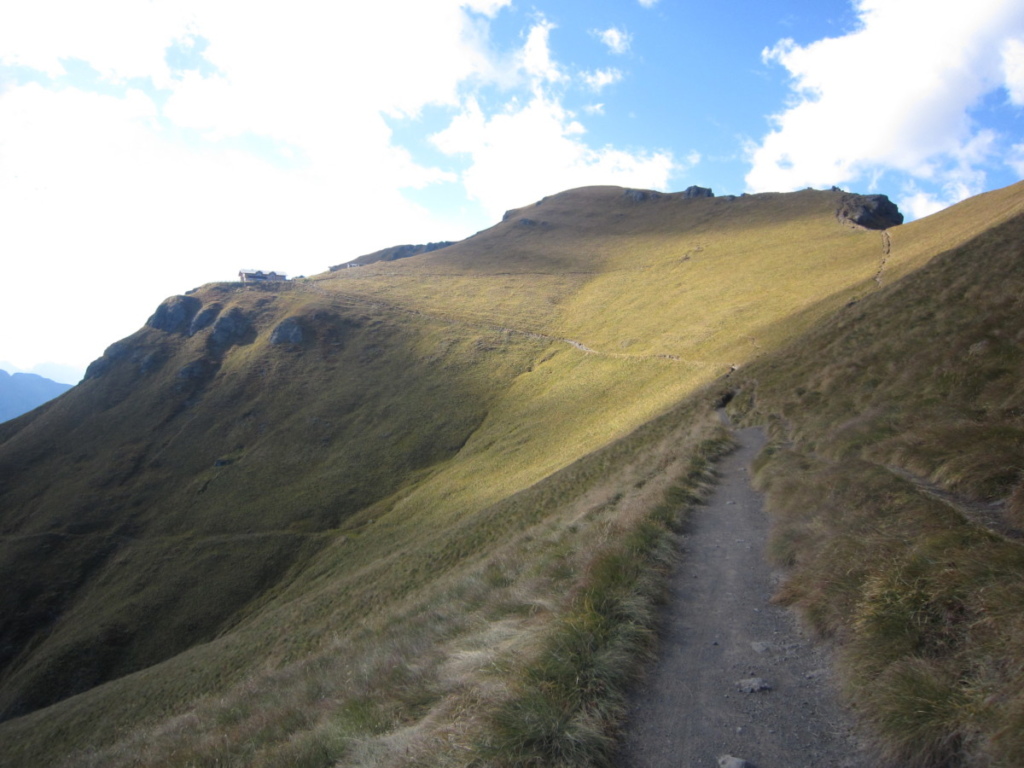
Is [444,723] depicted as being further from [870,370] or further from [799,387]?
[799,387]

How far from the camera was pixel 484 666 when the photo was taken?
6809 mm

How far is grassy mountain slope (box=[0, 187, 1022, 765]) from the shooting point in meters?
9.38

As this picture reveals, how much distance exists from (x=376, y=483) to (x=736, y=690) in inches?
2508

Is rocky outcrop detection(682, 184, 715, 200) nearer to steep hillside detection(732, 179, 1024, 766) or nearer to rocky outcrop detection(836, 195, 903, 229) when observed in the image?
rocky outcrop detection(836, 195, 903, 229)

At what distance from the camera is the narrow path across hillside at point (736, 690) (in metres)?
4.66

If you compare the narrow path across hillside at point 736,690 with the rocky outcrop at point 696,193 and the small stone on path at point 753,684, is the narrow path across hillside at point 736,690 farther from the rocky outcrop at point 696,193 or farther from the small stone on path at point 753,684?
the rocky outcrop at point 696,193

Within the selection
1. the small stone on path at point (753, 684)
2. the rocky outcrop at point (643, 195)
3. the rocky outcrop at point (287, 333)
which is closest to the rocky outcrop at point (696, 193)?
the rocky outcrop at point (643, 195)

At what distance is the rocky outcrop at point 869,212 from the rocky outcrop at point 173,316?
154 metres

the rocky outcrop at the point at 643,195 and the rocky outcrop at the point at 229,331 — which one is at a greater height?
the rocky outcrop at the point at 643,195

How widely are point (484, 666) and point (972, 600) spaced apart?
553 centimetres

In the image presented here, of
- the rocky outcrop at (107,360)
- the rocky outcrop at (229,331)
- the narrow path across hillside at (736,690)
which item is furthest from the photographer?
the rocky outcrop at (229,331)

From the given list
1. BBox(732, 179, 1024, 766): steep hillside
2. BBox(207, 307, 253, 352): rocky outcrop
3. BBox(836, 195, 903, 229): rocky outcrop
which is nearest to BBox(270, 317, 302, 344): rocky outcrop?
BBox(207, 307, 253, 352): rocky outcrop

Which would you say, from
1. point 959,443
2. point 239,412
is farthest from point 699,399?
point 239,412

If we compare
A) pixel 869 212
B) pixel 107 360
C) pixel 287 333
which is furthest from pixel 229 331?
pixel 869 212
